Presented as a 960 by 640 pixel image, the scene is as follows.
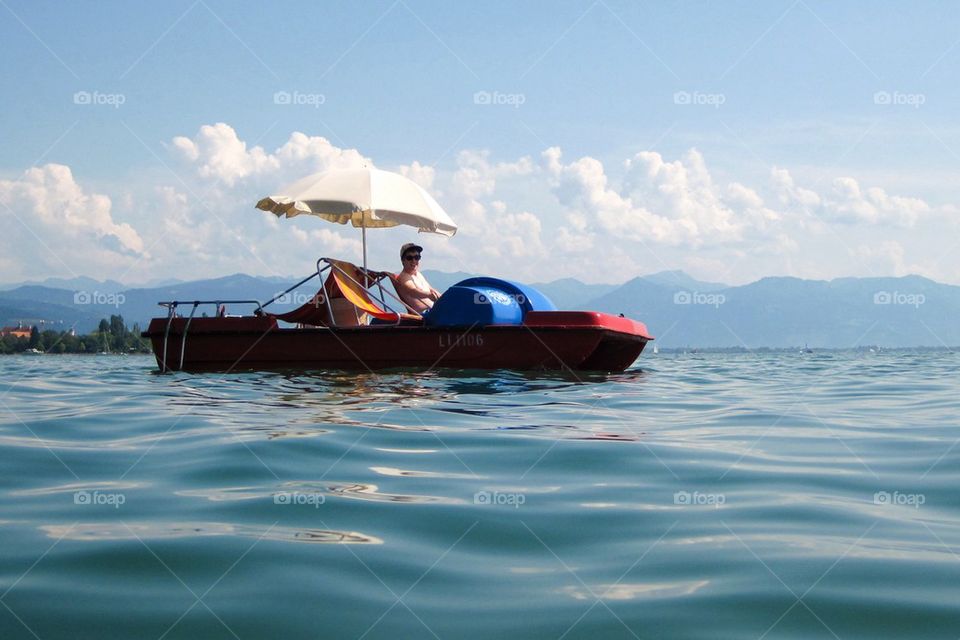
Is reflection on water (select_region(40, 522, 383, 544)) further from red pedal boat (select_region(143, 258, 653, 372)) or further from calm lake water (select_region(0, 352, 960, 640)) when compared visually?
red pedal boat (select_region(143, 258, 653, 372))

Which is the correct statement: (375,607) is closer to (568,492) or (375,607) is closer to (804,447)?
(568,492)

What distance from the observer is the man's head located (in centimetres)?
1530

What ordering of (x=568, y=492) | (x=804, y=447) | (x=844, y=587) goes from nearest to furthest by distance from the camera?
(x=844, y=587), (x=568, y=492), (x=804, y=447)

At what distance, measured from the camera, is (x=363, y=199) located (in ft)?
50.7

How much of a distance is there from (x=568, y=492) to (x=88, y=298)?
14.5 m

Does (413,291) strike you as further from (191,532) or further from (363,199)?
(191,532)

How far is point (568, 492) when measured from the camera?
5.24m

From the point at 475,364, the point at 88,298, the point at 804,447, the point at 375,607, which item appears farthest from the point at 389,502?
the point at 88,298
